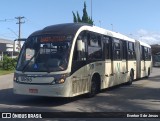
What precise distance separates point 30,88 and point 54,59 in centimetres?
132

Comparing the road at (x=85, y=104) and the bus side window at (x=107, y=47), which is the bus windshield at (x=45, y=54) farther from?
the bus side window at (x=107, y=47)

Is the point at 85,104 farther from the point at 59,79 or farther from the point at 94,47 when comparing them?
the point at 94,47

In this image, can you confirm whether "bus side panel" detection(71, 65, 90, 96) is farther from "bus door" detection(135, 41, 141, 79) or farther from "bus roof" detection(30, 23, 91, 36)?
"bus door" detection(135, 41, 141, 79)

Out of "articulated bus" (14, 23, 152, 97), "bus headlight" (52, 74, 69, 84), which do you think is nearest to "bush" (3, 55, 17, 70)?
"articulated bus" (14, 23, 152, 97)

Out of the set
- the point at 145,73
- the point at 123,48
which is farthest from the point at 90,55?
the point at 145,73

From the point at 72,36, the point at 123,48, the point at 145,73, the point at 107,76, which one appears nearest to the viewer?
the point at 72,36

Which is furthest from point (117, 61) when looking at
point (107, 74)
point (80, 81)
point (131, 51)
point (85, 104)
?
point (85, 104)

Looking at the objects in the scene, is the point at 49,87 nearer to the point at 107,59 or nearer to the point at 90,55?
the point at 90,55

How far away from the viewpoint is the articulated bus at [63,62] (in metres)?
13.2

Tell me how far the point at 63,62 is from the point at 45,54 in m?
0.79

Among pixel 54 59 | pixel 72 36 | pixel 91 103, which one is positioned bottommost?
pixel 91 103

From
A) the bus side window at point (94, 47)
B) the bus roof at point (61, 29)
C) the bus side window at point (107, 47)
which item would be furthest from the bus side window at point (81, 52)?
the bus side window at point (107, 47)

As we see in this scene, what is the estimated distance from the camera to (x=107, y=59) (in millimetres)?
17609

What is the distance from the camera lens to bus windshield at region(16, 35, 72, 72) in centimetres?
1340
